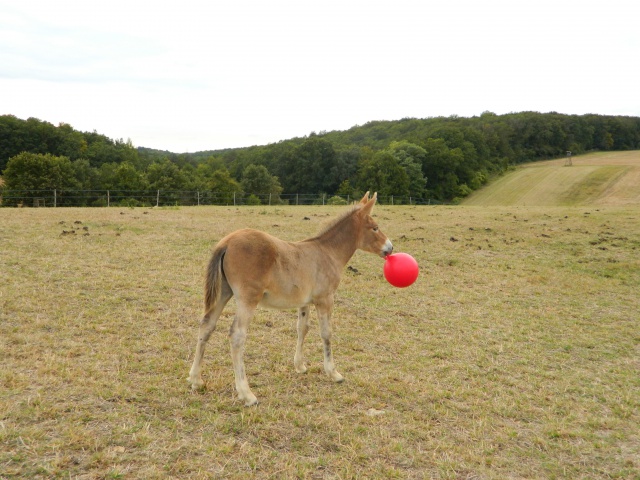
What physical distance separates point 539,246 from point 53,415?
1830cm

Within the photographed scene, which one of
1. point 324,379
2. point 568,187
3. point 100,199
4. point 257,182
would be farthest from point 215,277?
point 257,182

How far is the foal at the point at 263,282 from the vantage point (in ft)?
18.4

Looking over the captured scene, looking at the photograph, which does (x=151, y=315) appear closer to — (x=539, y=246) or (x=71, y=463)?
(x=71, y=463)

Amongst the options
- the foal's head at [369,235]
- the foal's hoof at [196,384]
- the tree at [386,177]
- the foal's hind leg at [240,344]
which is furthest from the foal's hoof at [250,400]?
the tree at [386,177]

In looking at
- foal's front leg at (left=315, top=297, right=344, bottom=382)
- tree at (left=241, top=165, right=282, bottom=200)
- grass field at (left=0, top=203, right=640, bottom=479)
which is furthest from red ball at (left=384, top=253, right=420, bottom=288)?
tree at (left=241, top=165, right=282, bottom=200)

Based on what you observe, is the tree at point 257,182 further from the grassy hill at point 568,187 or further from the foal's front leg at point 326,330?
the foal's front leg at point 326,330

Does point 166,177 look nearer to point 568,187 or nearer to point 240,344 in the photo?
point 568,187

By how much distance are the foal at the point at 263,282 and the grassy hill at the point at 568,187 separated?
5313 centimetres

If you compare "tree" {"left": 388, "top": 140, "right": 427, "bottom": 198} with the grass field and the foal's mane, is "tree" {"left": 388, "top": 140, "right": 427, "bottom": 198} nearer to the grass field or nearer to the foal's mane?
the grass field

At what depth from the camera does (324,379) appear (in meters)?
6.52

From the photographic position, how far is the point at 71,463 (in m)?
4.04

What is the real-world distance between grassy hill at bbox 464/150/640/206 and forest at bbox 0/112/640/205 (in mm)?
6808

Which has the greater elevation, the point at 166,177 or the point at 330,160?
the point at 330,160

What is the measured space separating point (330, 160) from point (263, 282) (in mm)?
83030
